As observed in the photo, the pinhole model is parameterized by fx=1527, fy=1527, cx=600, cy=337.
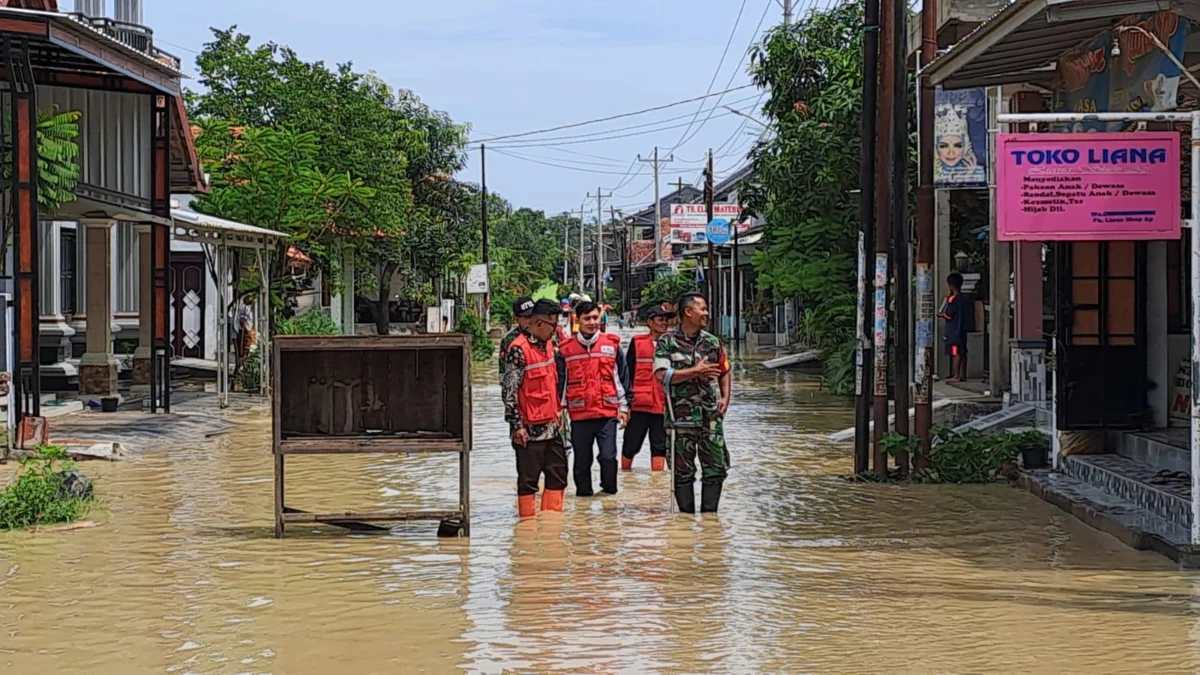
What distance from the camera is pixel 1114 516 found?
10.9 m

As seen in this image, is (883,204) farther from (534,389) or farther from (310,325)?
(310,325)

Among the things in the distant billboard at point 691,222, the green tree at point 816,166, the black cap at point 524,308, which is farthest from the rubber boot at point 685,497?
the distant billboard at point 691,222

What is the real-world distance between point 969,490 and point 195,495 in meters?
6.75

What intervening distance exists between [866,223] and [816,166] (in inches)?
457

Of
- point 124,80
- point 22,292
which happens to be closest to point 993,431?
point 22,292

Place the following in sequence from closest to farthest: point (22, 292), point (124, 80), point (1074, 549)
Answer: point (1074, 549), point (22, 292), point (124, 80)

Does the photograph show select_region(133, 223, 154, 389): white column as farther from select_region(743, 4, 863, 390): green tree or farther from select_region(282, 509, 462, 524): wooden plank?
select_region(282, 509, 462, 524): wooden plank

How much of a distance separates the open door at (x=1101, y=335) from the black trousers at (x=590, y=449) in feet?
12.8

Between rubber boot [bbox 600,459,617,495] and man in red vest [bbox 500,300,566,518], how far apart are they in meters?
1.53

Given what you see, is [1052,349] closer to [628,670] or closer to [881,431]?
[881,431]

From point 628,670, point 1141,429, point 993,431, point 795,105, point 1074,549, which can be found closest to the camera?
point 628,670

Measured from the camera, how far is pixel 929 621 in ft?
26.1

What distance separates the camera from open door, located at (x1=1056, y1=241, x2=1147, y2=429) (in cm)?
1288

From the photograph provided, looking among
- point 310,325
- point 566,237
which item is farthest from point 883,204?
point 566,237
